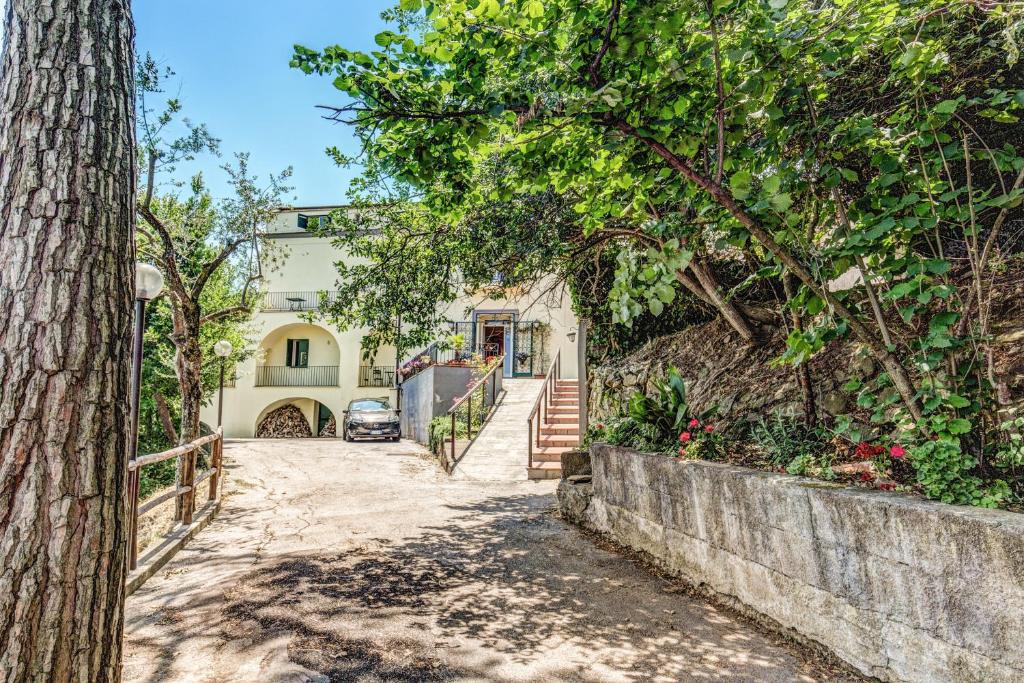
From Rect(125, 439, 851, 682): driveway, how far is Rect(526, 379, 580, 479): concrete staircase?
2.84 meters

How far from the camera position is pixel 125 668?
10.1 feet

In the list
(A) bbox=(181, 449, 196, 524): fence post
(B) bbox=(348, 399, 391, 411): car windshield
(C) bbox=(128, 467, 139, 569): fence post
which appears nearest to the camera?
(C) bbox=(128, 467, 139, 569): fence post

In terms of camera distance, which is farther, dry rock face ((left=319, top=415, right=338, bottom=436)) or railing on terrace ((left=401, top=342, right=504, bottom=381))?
dry rock face ((left=319, top=415, right=338, bottom=436))

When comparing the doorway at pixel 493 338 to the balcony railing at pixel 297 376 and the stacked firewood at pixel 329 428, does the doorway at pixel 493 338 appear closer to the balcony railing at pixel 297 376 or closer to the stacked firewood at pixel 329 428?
the balcony railing at pixel 297 376

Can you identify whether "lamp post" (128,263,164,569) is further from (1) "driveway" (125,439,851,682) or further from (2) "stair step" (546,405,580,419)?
(2) "stair step" (546,405,580,419)

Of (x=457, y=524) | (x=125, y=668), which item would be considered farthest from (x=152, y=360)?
(x=125, y=668)

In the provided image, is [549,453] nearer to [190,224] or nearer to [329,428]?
[190,224]

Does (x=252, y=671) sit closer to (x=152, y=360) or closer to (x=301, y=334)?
(x=152, y=360)

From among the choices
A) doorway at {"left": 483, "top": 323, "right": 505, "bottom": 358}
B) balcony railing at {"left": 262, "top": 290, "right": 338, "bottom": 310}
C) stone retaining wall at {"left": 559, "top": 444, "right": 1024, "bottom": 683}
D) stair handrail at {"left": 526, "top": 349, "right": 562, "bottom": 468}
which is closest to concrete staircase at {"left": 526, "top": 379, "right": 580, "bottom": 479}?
stair handrail at {"left": 526, "top": 349, "right": 562, "bottom": 468}

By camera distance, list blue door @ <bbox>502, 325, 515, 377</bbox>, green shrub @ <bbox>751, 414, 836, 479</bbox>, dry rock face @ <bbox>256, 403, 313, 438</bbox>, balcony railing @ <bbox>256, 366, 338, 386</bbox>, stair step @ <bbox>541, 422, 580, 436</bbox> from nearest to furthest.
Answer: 1. green shrub @ <bbox>751, 414, 836, 479</bbox>
2. stair step @ <bbox>541, 422, 580, 436</bbox>
3. blue door @ <bbox>502, 325, 515, 377</bbox>
4. balcony railing @ <bbox>256, 366, 338, 386</bbox>
5. dry rock face @ <bbox>256, 403, 313, 438</bbox>

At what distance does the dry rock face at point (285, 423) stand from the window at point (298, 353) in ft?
6.23

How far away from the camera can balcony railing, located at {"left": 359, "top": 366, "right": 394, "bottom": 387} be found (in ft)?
80.1

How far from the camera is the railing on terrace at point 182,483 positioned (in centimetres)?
466

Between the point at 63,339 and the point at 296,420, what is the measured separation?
26092mm
